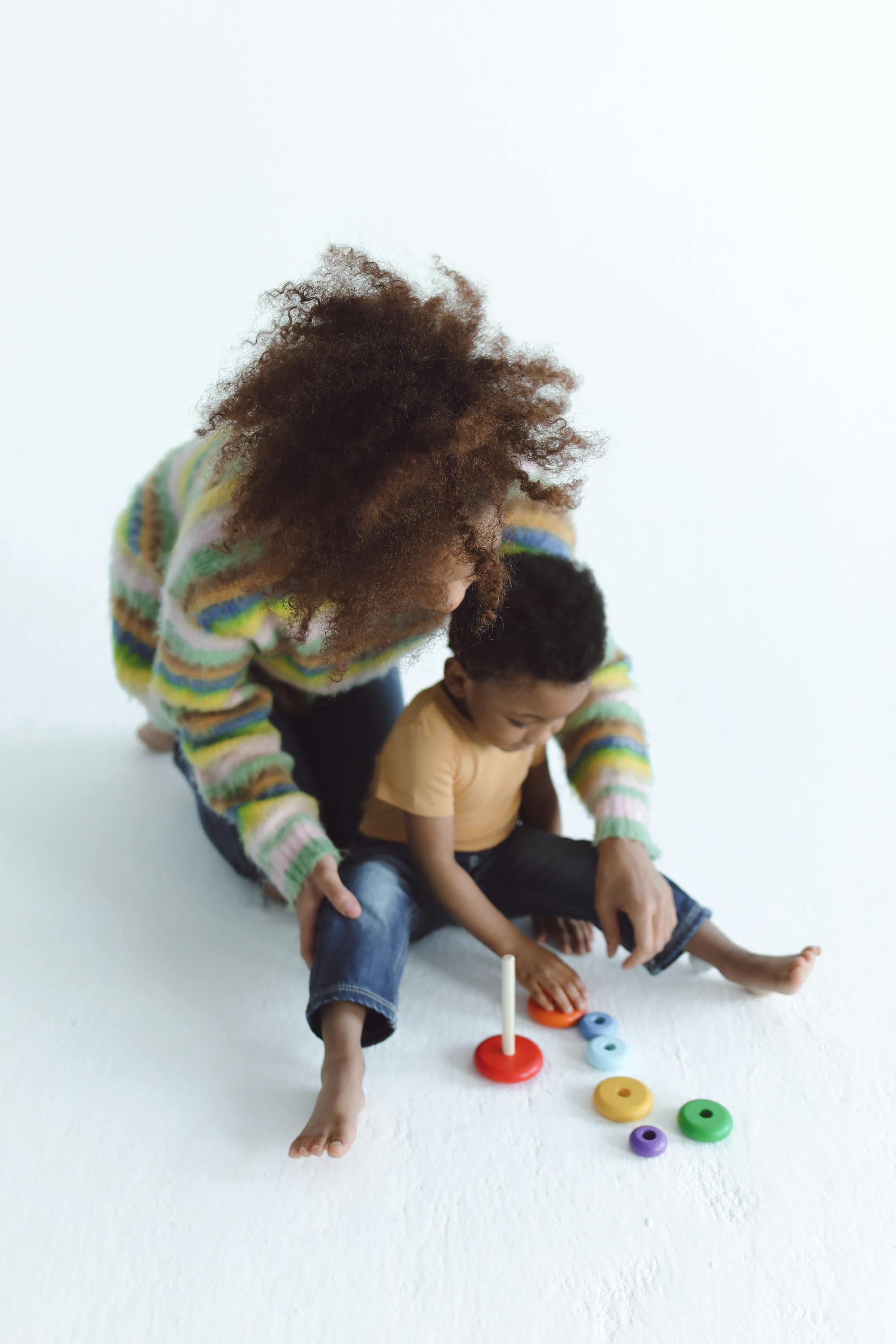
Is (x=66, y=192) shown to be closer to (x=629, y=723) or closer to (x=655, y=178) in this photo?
(x=655, y=178)

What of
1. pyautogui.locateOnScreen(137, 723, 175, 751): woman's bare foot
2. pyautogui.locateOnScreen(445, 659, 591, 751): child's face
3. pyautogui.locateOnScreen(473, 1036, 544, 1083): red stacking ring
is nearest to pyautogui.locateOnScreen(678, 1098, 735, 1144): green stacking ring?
pyautogui.locateOnScreen(473, 1036, 544, 1083): red stacking ring

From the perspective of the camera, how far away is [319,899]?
115cm

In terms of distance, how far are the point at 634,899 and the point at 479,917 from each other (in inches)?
5.6

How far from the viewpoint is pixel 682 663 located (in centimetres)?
174

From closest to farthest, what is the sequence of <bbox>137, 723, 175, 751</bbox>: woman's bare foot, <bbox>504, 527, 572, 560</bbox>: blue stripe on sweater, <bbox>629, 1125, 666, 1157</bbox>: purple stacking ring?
<bbox>629, 1125, 666, 1157</bbox>: purple stacking ring → <bbox>504, 527, 572, 560</bbox>: blue stripe on sweater → <bbox>137, 723, 175, 751</bbox>: woman's bare foot

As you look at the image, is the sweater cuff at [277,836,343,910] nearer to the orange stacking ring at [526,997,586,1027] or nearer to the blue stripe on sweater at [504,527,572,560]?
the orange stacking ring at [526,997,586,1027]

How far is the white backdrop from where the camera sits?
0.94m

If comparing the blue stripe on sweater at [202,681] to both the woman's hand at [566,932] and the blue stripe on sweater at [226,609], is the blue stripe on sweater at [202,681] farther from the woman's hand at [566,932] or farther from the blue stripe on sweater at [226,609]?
the woman's hand at [566,932]

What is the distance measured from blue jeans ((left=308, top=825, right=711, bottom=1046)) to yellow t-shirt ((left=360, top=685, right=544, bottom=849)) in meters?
0.02

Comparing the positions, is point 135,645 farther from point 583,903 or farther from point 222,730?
point 583,903

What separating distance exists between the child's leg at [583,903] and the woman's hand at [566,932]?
0.09 feet

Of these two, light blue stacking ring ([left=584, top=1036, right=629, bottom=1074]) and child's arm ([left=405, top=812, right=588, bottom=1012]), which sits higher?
child's arm ([left=405, top=812, right=588, bottom=1012])

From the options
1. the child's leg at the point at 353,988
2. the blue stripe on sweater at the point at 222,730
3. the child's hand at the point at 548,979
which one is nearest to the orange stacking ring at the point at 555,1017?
the child's hand at the point at 548,979

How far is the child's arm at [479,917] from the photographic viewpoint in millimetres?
1169
